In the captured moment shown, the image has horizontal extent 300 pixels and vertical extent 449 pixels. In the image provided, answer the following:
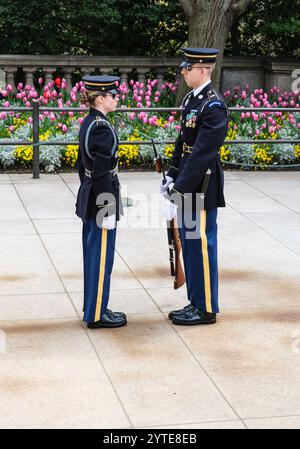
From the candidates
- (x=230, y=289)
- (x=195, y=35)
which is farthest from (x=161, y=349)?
(x=195, y=35)

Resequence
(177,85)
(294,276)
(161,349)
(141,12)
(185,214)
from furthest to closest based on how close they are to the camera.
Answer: (141,12) < (177,85) < (294,276) < (185,214) < (161,349)

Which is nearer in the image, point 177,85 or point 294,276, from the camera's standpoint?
point 294,276

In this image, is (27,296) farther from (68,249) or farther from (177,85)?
(177,85)

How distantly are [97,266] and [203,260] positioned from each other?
0.75 meters

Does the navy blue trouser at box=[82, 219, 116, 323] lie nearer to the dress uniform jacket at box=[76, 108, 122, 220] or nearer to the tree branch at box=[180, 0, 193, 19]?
the dress uniform jacket at box=[76, 108, 122, 220]

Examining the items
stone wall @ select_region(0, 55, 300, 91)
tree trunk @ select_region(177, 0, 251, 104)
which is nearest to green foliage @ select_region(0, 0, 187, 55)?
stone wall @ select_region(0, 55, 300, 91)

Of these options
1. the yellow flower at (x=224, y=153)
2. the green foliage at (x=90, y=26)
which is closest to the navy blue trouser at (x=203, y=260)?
the yellow flower at (x=224, y=153)

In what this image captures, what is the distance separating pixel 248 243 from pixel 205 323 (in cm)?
237

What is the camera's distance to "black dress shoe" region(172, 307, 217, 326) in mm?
6645

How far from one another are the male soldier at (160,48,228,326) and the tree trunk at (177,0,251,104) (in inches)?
291

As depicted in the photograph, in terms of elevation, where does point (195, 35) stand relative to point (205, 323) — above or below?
above

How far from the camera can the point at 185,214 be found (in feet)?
21.7

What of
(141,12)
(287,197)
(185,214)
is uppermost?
(141,12)

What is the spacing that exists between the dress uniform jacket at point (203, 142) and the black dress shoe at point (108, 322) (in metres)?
1.00
